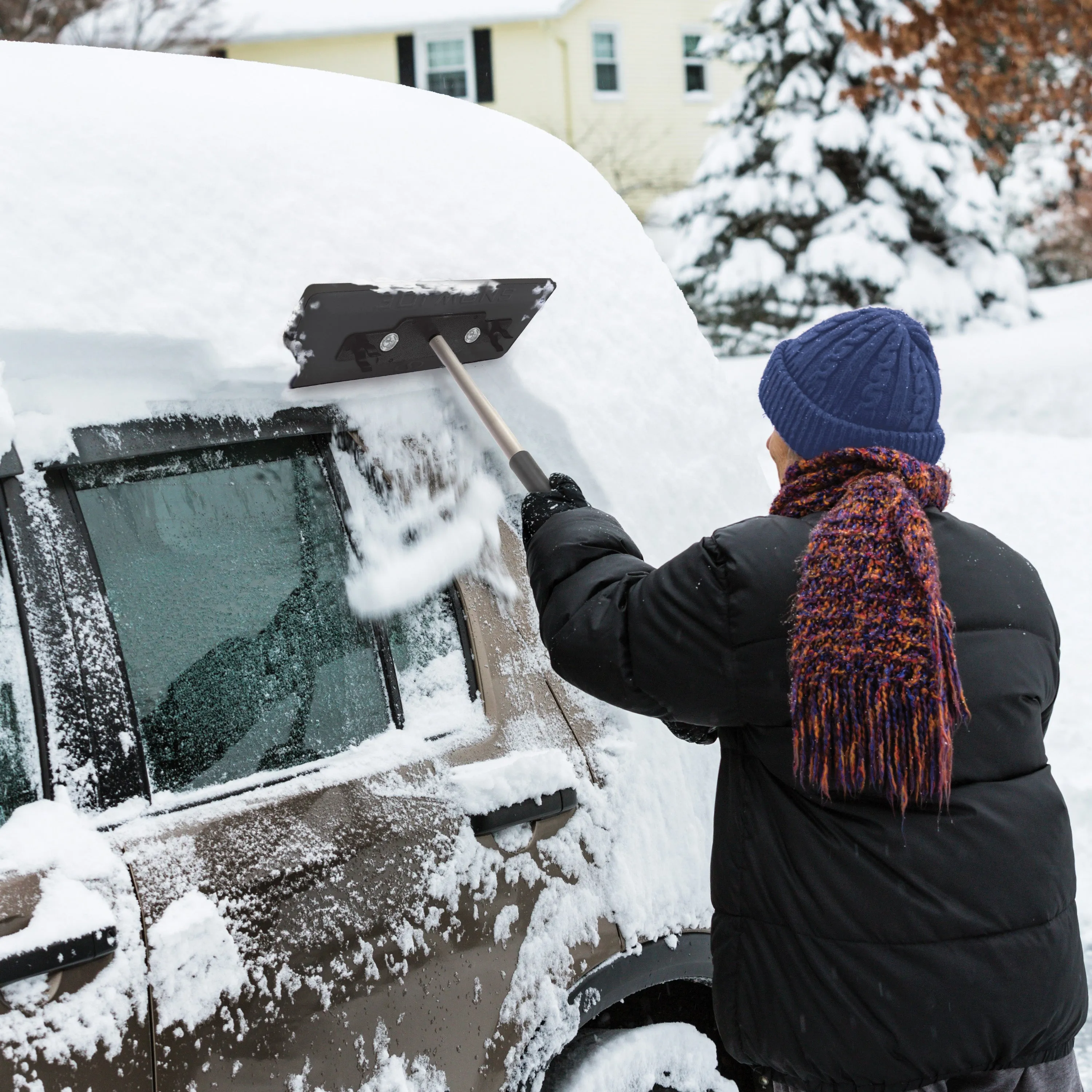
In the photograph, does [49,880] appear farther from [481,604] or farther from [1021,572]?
[1021,572]

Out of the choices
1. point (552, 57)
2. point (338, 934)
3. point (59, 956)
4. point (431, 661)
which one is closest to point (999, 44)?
point (431, 661)

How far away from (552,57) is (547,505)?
20773mm

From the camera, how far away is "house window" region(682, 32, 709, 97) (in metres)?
21.2

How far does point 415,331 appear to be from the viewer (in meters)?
1.94

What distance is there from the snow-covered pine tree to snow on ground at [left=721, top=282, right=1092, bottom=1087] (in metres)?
0.70

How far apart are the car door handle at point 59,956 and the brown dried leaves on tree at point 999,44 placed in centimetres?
803

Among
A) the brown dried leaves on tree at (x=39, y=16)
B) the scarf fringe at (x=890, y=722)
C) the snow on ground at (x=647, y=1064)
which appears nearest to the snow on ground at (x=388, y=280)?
the snow on ground at (x=647, y=1064)

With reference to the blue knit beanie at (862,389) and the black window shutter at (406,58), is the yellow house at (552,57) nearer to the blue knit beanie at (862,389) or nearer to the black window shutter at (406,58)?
the black window shutter at (406,58)

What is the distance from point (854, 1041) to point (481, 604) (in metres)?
0.88

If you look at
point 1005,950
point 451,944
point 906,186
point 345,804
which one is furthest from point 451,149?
point 906,186

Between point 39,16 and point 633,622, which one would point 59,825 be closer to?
point 633,622

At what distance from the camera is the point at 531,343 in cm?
222

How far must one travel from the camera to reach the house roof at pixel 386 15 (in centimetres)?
2014

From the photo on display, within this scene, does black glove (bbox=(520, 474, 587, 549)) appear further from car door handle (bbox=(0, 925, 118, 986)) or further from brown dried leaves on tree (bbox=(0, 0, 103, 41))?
brown dried leaves on tree (bbox=(0, 0, 103, 41))
